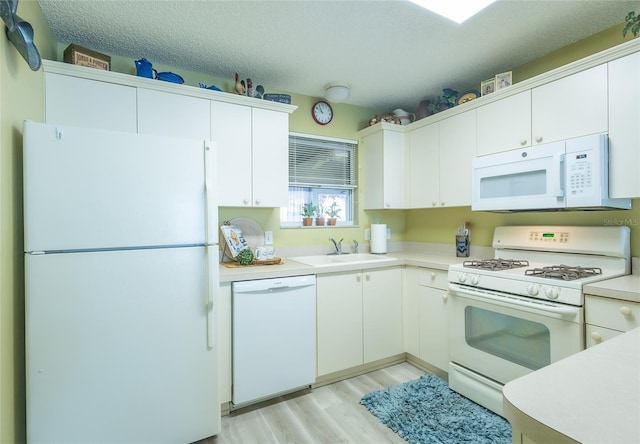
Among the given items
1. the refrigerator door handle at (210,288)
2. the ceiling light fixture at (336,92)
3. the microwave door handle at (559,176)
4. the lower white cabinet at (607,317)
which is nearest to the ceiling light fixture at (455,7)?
the microwave door handle at (559,176)

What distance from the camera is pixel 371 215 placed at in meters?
3.33

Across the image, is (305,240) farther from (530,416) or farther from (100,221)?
(530,416)

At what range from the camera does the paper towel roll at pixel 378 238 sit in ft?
10.2

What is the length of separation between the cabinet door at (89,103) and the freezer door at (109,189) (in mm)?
554

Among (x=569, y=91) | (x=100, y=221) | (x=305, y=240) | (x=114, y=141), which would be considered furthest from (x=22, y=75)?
(x=569, y=91)

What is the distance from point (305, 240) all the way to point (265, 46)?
161cm

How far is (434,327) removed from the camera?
2449 millimetres

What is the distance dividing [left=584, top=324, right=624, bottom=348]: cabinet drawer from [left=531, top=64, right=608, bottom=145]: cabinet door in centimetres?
108

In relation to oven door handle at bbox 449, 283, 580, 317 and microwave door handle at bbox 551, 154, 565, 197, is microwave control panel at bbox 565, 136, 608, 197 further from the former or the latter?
oven door handle at bbox 449, 283, 580, 317

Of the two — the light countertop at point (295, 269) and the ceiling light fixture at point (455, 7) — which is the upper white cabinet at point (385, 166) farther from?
the ceiling light fixture at point (455, 7)

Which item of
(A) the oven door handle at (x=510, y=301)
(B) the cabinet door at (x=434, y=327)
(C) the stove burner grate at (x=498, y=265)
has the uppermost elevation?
(C) the stove burner grate at (x=498, y=265)

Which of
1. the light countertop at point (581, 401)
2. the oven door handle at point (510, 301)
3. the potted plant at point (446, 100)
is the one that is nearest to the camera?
the light countertop at point (581, 401)

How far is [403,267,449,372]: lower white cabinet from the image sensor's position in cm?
238

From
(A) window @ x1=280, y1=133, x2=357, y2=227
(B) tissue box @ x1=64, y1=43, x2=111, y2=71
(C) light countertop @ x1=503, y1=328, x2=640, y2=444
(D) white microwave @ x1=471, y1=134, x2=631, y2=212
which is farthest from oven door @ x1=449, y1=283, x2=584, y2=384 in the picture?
(B) tissue box @ x1=64, y1=43, x2=111, y2=71
